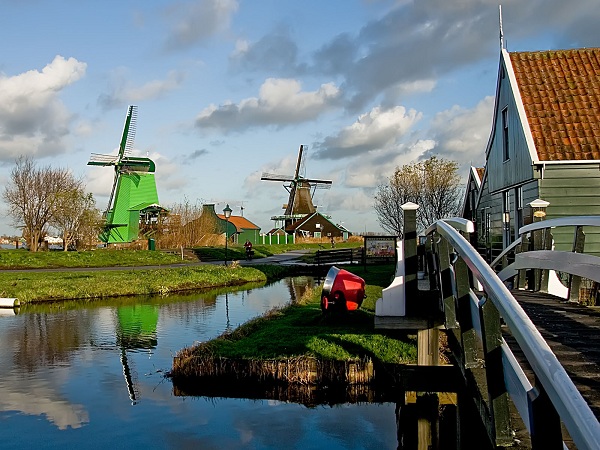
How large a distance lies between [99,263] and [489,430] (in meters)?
35.6

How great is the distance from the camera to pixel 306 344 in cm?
1177

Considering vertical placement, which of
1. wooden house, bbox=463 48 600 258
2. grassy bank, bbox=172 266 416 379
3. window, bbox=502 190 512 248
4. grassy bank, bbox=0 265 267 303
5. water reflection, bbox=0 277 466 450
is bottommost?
water reflection, bbox=0 277 466 450

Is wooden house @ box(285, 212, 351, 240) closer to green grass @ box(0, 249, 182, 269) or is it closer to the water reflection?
green grass @ box(0, 249, 182, 269)

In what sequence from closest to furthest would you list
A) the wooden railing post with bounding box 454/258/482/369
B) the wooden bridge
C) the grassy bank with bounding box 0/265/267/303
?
the wooden bridge < the wooden railing post with bounding box 454/258/482/369 < the grassy bank with bounding box 0/265/267/303

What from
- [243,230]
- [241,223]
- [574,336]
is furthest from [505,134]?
[241,223]

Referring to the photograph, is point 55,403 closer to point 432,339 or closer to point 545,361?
point 432,339

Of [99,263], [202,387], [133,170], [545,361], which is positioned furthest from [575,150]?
[133,170]

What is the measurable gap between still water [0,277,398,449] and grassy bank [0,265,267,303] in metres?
7.06

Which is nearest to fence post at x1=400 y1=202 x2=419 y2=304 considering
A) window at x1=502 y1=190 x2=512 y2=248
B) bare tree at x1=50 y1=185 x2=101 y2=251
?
window at x1=502 y1=190 x2=512 y2=248

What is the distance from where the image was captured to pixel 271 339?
12703mm

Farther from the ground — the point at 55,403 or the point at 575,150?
the point at 575,150

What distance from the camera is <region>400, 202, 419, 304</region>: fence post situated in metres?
7.27

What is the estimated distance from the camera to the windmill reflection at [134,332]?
11811mm

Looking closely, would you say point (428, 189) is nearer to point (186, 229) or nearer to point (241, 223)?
point (186, 229)
